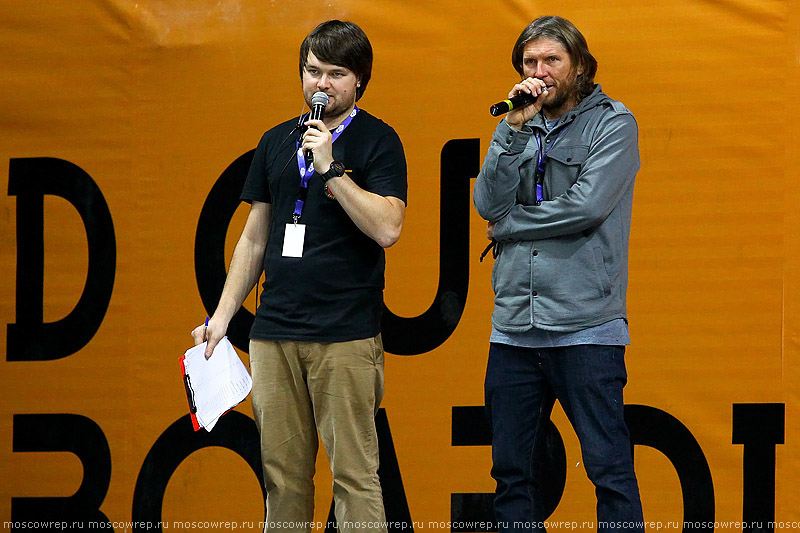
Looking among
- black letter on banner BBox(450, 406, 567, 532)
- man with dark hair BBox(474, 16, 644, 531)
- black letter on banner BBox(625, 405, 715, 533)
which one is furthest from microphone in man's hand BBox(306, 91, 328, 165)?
black letter on banner BBox(625, 405, 715, 533)

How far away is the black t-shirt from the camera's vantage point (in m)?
1.99

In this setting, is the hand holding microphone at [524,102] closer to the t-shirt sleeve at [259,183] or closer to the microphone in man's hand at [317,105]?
the microphone in man's hand at [317,105]

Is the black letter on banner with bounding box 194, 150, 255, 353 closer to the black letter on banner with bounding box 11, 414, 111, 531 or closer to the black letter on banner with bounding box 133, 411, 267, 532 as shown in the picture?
the black letter on banner with bounding box 133, 411, 267, 532

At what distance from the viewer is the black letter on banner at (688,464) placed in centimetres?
264

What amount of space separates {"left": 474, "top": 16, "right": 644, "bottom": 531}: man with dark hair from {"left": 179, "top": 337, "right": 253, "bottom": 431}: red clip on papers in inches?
23.6

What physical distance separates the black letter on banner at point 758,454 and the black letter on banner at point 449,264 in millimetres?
895

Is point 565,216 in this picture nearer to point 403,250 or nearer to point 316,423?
point 316,423

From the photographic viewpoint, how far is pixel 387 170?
80.7 inches

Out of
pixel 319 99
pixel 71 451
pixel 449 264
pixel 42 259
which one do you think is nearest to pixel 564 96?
pixel 319 99

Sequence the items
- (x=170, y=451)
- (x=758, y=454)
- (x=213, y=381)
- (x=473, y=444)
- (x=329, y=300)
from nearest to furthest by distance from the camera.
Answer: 1. (x=329, y=300)
2. (x=213, y=381)
3. (x=758, y=454)
4. (x=473, y=444)
5. (x=170, y=451)

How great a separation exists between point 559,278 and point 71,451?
5.96 ft

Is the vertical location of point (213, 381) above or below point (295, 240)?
below

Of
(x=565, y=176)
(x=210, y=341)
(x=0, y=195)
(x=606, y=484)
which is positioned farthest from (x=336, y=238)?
(x=0, y=195)

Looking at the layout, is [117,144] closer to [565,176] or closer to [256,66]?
[256,66]
